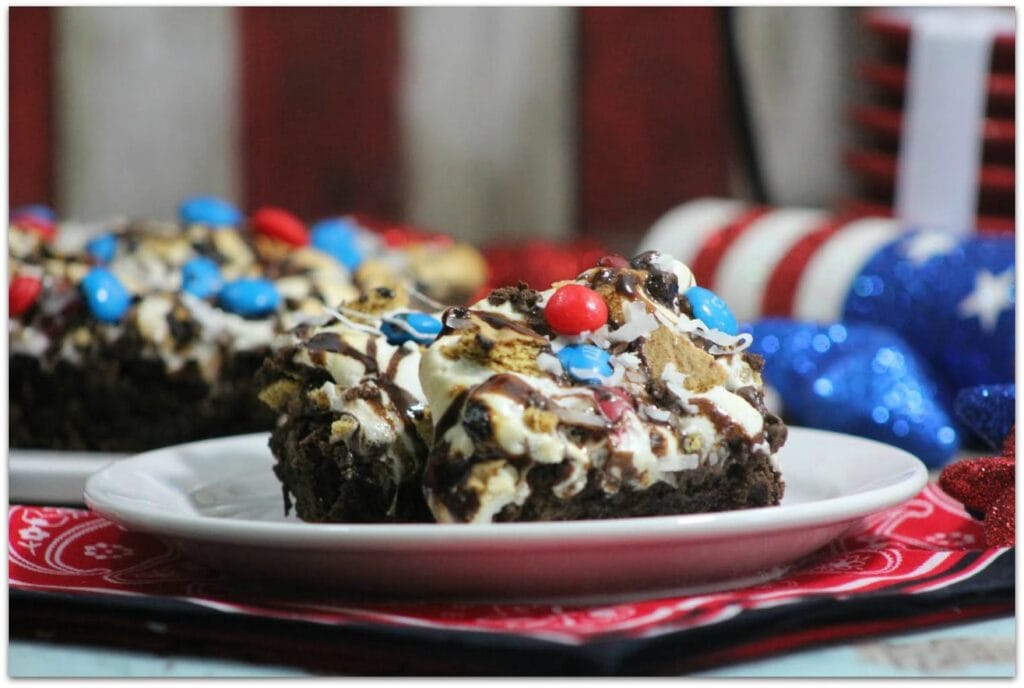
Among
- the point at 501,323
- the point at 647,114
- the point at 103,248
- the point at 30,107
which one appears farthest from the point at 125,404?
the point at 647,114

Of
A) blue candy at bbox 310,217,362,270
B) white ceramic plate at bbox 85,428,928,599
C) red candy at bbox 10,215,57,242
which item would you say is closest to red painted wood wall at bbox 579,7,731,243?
blue candy at bbox 310,217,362,270

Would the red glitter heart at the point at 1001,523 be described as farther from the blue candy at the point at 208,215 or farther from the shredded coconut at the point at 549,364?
the blue candy at the point at 208,215

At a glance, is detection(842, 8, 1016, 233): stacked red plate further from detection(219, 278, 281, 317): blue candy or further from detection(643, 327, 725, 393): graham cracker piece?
detection(643, 327, 725, 393): graham cracker piece

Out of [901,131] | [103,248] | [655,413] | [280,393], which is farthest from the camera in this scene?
[901,131]

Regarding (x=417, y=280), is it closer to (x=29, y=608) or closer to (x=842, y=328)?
(x=842, y=328)

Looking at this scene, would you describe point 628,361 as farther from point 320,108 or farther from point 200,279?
point 320,108
